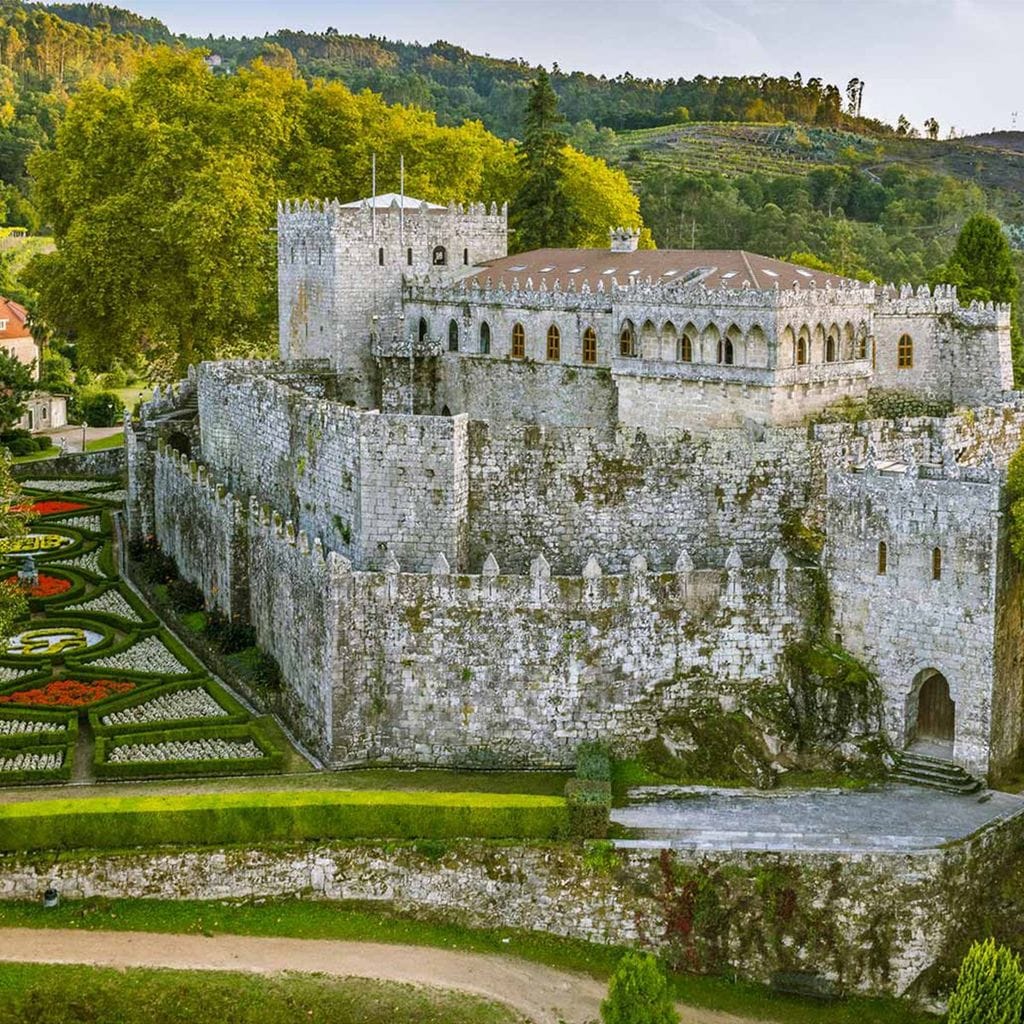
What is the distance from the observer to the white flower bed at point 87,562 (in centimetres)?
5431

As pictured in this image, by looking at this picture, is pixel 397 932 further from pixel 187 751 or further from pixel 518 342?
pixel 518 342

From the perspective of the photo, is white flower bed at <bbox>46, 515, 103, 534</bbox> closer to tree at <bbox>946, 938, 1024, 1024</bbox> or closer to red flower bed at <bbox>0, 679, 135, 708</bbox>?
red flower bed at <bbox>0, 679, 135, 708</bbox>

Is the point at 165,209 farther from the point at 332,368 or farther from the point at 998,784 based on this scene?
the point at 998,784

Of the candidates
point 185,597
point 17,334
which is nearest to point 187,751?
point 185,597

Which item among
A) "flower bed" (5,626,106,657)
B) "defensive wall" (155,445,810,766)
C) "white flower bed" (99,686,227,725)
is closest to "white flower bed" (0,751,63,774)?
"white flower bed" (99,686,227,725)

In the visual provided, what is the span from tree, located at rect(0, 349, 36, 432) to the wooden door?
167 ft

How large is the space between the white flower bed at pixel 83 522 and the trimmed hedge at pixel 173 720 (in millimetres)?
18891

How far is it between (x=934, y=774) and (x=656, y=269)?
22.4m

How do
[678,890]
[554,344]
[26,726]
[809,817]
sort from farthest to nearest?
[554,344], [26,726], [809,817], [678,890]

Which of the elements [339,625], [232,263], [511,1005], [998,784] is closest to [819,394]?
[998,784]

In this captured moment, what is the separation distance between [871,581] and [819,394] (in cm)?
1121

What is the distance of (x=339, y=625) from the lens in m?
37.4

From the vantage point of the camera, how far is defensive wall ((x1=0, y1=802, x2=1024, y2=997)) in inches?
1305

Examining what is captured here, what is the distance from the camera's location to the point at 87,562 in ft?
182
